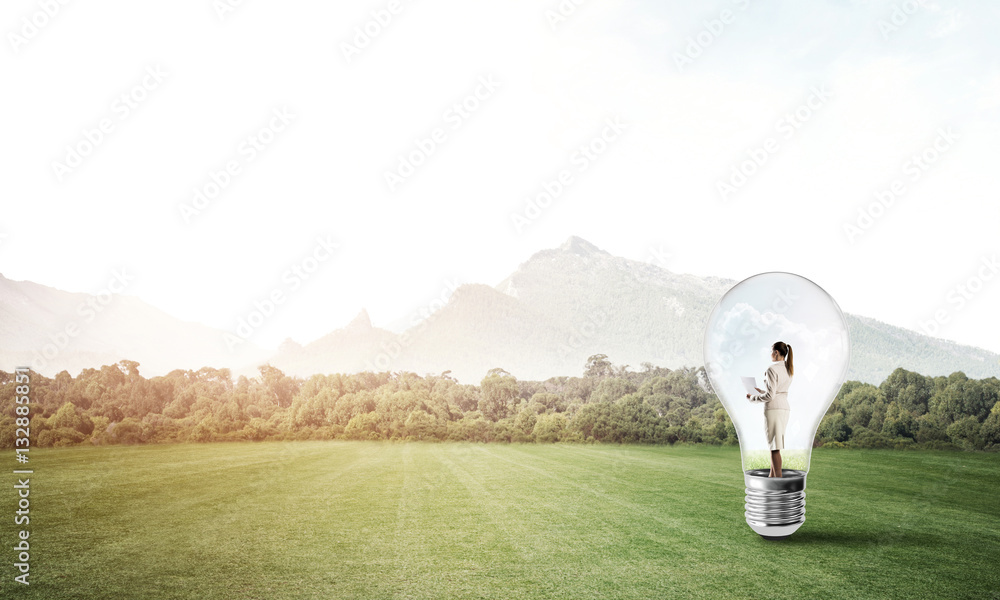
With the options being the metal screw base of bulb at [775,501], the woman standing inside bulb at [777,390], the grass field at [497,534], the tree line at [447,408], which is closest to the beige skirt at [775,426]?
the woman standing inside bulb at [777,390]

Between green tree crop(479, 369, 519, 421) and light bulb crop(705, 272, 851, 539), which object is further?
green tree crop(479, 369, 519, 421)

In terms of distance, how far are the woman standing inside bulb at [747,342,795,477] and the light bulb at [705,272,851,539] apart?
1.9 inches

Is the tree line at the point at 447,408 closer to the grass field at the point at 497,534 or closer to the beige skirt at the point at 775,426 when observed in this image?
the grass field at the point at 497,534

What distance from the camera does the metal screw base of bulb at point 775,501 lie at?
5.28 meters

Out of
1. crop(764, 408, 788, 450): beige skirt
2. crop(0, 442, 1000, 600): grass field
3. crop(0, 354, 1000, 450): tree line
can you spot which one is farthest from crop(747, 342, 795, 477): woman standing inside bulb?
crop(0, 354, 1000, 450): tree line

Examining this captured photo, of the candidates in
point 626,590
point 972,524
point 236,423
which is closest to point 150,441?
point 236,423

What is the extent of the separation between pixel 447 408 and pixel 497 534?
11.9 meters

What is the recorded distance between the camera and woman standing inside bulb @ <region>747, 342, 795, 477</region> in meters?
5.13

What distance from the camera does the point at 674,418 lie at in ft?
53.7

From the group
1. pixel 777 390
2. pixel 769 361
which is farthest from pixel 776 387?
pixel 769 361

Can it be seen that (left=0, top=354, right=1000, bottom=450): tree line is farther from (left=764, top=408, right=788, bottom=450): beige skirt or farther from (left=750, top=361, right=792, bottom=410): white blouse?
(left=750, top=361, right=792, bottom=410): white blouse

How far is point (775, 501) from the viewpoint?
532 centimetres

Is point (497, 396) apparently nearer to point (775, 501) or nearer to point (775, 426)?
point (775, 501)

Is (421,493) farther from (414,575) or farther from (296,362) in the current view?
(296,362)
